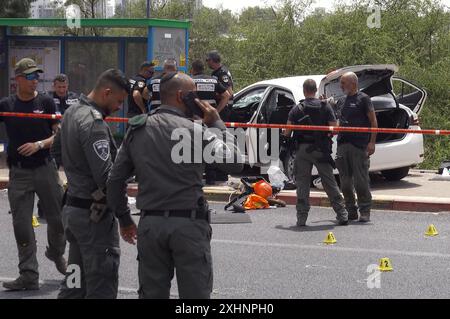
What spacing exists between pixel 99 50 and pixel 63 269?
955 centimetres

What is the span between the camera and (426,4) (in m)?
24.7

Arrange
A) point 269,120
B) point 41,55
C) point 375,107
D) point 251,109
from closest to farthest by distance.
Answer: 1. point 375,107
2. point 269,120
3. point 251,109
4. point 41,55

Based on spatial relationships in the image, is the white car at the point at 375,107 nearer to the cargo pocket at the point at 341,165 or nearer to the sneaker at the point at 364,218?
the cargo pocket at the point at 341,165

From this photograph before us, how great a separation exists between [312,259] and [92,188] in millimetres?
3487

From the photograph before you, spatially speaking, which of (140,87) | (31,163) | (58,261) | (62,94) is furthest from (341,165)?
(31,163)

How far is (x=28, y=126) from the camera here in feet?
24.6

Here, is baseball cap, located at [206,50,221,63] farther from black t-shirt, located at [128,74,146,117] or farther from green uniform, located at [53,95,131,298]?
green uniform, located at [53,95,131,298]

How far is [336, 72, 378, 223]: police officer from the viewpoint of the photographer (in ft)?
34.9

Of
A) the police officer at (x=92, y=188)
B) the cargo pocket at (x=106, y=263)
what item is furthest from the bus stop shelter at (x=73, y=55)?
the cargo pocket at (x=106, y=263)

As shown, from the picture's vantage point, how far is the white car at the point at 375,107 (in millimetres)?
12727

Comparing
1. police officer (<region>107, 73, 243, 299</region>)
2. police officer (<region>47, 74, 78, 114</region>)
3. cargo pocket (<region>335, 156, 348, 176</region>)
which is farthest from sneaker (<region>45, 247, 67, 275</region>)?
cargo pocket (<region>335, 156, 348, 176</region>)

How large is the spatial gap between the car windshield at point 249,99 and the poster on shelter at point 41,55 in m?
4.32

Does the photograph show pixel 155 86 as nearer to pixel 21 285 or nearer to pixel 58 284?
pixel 58 284
